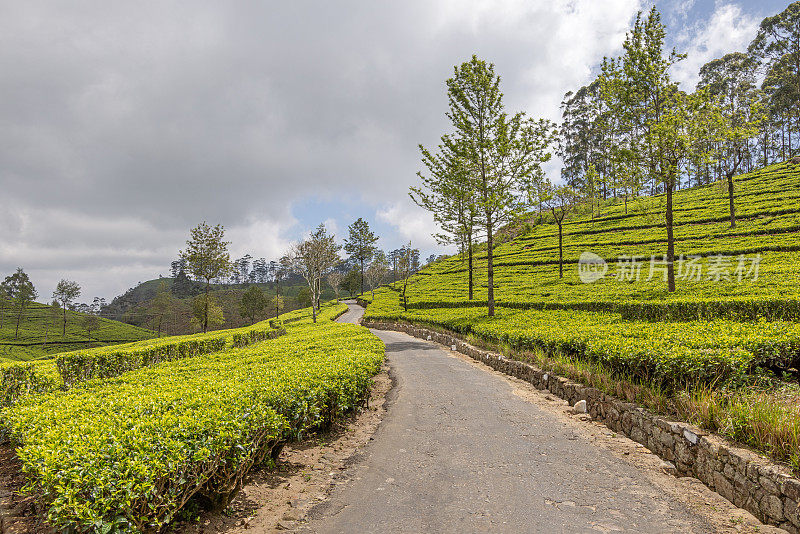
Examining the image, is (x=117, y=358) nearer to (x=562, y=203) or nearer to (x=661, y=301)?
(x=661, y=301)

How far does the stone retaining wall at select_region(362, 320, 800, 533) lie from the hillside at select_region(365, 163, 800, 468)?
0.84 feet

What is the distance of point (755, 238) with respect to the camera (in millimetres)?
25891

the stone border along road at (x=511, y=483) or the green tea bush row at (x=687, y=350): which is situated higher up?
the green tea bush row at (x=687, y=350)

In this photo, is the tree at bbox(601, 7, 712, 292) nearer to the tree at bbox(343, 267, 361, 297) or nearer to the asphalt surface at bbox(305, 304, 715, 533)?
the asphalt surface at bbox(305, 304, 715, 533)

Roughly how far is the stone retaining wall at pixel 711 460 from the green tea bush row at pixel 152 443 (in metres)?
5.18

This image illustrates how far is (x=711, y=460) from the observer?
466 cm

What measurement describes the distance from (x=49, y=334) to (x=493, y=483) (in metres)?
87.8

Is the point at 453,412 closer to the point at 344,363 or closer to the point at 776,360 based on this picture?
the point at 344,363

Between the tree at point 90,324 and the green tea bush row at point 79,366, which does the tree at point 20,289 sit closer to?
the tree at point 90,324

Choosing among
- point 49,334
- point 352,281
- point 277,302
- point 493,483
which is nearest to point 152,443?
point 493,483

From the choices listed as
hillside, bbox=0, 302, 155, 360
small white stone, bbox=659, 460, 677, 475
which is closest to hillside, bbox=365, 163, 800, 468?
small white stone, bbox=659, 460, 677, 475

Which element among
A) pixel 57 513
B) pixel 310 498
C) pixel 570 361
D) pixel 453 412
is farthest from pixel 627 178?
pixel 57 513

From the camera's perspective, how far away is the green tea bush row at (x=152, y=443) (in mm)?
3154

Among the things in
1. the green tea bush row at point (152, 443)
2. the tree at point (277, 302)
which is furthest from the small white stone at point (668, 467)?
the tree at point (277, 302)
